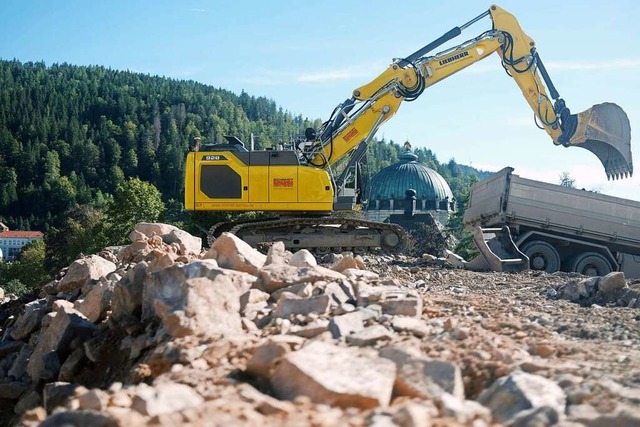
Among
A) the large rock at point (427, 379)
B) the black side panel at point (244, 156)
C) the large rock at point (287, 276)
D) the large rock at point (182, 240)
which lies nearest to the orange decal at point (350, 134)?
the black side panel at point (244, 156)

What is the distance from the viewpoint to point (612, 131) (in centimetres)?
1620

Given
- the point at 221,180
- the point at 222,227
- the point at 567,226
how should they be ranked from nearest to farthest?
the point at 567,226 < the point at 221,180 < the point at 222,227

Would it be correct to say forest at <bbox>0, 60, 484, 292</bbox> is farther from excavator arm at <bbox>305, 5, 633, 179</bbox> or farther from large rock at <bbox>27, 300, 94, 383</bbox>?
large rock at <bbox>27, 300, 94, 383</bbox>

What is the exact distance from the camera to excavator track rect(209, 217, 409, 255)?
1585 cm

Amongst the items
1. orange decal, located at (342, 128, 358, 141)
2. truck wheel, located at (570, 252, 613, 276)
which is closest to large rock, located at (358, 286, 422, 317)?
truck wheel, located at (570, 252, 613, 276)

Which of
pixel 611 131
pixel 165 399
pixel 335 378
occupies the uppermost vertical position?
pixel 611 131

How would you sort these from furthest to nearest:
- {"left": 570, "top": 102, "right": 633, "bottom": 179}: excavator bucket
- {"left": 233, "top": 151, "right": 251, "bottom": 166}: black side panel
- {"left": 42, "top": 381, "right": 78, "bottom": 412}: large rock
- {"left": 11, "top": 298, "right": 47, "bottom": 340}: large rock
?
{"left": 570, "top": 102, "right": 633, "bottom": 179}: excavator bucket < {"left": 233, "top": 151, "right": 251, "bottom": 166}: black side panel < {"left": 11, "top": 298, "right": 47, "bottom": 340}: large rock < {"left": 42, "top": 381, "right": 78, "bottom": 412}: large rock

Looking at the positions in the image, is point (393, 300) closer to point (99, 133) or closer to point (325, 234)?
point (325, 234)

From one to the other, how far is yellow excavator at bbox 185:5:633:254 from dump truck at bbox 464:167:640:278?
1.67 metres

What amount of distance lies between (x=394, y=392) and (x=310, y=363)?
0.47 m

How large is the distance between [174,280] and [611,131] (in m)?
13.1

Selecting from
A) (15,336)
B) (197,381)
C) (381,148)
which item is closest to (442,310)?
(197,381)

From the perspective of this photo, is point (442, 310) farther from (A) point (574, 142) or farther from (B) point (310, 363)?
(A) point (574, 142)

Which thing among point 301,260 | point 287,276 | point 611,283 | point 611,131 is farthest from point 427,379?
point 611,131
